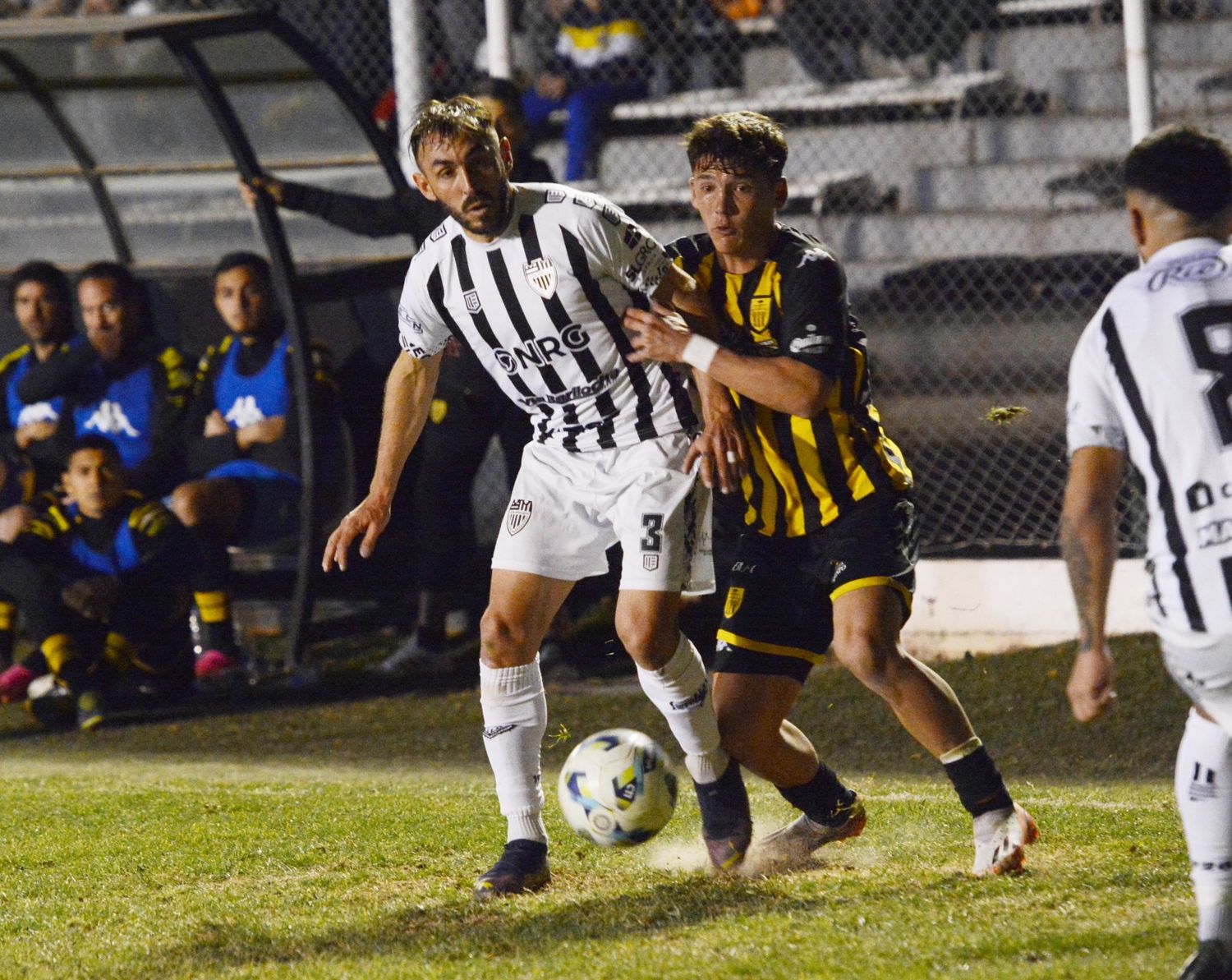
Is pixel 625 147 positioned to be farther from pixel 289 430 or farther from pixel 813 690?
pixel 813 690

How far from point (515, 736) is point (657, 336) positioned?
1.14 metres

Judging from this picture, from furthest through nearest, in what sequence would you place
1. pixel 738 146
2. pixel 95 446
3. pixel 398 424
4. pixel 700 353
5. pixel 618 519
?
pixel 95 446
pixel 398 424
pixel 618 519
pixel 738 146
pixel 700 353

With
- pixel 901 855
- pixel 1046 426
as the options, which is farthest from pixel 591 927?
pixel 1046 426

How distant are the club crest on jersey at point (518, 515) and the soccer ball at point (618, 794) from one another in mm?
618

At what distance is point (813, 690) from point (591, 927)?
4.21 m

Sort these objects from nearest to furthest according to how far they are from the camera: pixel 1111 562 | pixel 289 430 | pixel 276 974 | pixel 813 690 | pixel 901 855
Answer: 1. pixel 1111 562
2. pixel 276 974
3. pixel 901 855
4. pixel 813 690
5. pixel 289 430

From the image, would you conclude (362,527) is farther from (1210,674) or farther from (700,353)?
(1210,674)

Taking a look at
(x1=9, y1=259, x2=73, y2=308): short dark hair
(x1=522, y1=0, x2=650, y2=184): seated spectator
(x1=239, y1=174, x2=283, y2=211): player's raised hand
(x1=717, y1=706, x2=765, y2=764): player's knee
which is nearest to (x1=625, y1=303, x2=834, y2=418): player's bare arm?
(x1=717, y1=706, x2=765, y2=764): player's knee

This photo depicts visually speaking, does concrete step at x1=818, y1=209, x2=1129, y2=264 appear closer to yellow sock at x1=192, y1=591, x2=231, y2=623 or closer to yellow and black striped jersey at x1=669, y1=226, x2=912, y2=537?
yellow sock at x1=192, y1=591, x2=231, y2=623

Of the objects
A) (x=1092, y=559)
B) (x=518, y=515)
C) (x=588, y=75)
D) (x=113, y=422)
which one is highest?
(x=588, y=75)

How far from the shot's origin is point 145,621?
28.2 feet

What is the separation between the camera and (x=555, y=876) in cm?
469

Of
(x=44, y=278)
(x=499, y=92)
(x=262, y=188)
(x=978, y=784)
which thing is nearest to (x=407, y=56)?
(x=499, y=92)

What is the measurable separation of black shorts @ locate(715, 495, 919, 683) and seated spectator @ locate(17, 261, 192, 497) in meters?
5.07
